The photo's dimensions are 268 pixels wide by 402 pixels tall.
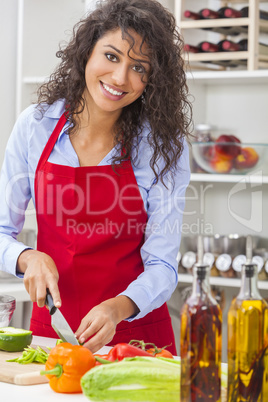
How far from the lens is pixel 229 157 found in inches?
100

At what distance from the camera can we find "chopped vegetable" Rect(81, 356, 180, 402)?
3.30 ft

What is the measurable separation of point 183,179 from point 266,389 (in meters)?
0.89

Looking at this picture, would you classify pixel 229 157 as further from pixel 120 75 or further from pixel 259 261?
pixel 120 75

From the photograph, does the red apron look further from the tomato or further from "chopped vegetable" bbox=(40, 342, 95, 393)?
Result: "chopped vegetable" bbox=(40, 342, 95, 393)

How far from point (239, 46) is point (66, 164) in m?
1.17

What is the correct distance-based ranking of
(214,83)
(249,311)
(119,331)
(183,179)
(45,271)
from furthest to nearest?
(214,83) → (183,179) → (119,331) → (45,271) → (249,311)

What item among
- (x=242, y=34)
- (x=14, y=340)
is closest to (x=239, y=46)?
(x=242, y=34)

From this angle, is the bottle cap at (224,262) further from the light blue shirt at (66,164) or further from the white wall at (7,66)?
the white wall at (7,66)

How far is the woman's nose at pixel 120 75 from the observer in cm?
153

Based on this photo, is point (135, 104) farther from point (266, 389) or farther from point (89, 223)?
point (266, 389)

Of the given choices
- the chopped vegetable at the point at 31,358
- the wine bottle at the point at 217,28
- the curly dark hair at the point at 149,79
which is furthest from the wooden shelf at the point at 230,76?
the chopped vegetable at the point at 31,358

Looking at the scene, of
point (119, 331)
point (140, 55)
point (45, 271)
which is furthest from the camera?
point (119, 331)

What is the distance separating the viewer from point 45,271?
142 centimetres

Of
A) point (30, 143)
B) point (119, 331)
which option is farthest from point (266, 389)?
point (30, 143)
